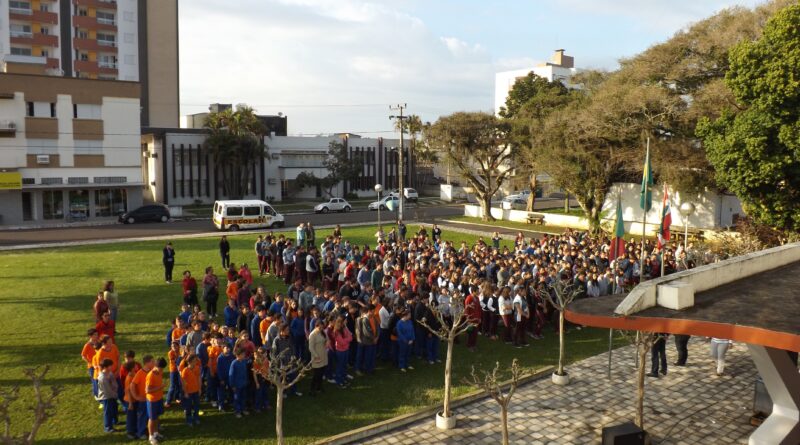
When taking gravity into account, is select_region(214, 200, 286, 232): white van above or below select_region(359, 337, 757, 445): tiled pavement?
above

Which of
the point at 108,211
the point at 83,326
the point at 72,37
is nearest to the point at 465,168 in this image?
the point at 108,211

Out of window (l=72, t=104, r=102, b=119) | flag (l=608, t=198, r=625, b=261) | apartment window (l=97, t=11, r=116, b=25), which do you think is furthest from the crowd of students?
apartment window (l=97, t=11, r=116, b=25)

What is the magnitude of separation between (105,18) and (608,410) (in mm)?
65395

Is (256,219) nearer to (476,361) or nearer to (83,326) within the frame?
(83,326)

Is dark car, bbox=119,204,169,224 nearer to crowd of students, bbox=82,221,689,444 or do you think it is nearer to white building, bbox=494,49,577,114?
crowd of students, bbox=82,221,689,444

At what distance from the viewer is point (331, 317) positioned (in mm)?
12094

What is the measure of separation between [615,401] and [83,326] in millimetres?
13349

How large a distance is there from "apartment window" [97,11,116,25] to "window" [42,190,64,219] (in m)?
26.0

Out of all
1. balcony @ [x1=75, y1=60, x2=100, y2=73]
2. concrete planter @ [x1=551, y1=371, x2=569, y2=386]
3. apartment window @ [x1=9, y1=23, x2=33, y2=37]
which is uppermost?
apartment window @ [x1=9, y1=23, x2=33, y2=37]

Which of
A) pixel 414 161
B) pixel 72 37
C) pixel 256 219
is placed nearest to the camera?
pixel 256 219

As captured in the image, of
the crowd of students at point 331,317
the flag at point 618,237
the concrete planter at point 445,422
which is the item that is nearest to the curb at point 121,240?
the crowd of students at point 331,317

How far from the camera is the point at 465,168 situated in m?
42.5

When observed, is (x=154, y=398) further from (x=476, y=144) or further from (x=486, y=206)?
(x=486, y=206)

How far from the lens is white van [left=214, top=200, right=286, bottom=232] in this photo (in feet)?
119
